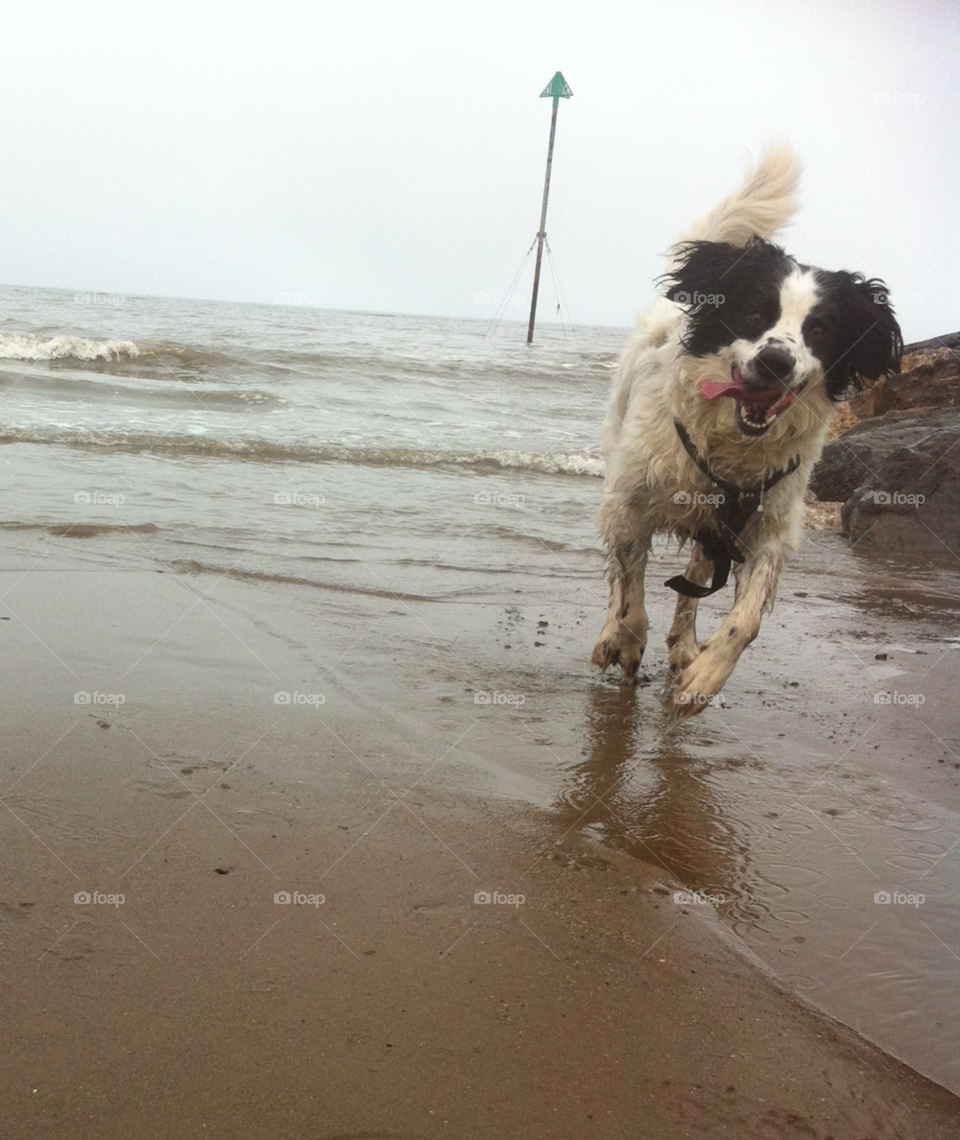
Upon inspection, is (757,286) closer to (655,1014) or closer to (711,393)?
(711,393)

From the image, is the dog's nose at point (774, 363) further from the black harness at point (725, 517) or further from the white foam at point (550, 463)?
the white foam at point (550, 463)

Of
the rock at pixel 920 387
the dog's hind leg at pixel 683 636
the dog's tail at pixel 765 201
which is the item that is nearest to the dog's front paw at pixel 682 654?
the dog's hind leg at pixel 683 636

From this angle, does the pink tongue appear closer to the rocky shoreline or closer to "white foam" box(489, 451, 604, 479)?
the rocky shoreline

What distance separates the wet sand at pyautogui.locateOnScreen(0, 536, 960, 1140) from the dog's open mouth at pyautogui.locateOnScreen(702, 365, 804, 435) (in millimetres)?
1149

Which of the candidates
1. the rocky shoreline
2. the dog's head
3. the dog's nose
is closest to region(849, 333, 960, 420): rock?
the rocky shoreline

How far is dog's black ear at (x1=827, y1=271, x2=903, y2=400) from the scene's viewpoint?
3.95m

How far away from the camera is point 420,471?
948cm

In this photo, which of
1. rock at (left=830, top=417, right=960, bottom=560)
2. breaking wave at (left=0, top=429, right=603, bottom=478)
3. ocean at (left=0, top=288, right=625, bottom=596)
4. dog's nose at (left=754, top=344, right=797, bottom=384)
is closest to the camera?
dog's nose at (left=754, top=344, right=797, bottom=384)

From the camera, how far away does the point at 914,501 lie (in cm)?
777

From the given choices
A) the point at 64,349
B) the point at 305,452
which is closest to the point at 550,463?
the point at 305,452

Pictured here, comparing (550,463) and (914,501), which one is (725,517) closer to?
(914,501)

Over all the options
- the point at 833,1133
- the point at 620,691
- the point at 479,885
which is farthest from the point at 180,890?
the point at 620,691

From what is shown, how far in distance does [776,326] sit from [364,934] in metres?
2.64

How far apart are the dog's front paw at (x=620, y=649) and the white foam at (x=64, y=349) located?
553 inches
